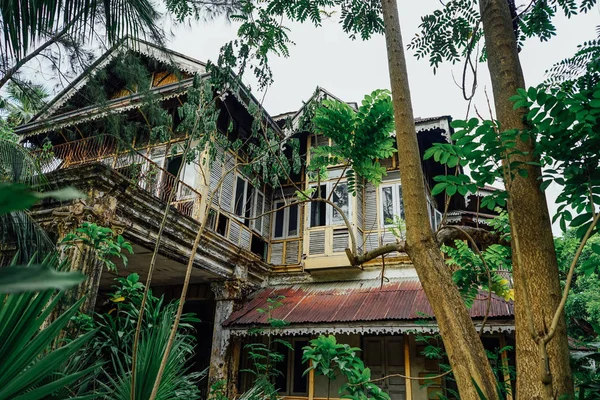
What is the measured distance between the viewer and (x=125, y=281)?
9.55 ft

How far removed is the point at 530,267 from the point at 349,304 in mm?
6363

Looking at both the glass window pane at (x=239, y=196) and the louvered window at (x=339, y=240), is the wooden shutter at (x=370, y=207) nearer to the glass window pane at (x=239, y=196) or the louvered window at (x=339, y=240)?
the louvered window at (x=339, y=240)

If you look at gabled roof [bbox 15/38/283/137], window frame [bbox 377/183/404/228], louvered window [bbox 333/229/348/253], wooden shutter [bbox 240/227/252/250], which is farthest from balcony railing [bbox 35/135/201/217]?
window frame [bbox 377/183/404/228]

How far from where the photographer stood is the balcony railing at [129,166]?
6130 millimetres

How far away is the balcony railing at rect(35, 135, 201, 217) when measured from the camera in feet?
20.1

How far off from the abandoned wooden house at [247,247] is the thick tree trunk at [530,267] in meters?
4.44

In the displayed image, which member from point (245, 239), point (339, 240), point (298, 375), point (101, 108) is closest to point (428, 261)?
point (101, 108)

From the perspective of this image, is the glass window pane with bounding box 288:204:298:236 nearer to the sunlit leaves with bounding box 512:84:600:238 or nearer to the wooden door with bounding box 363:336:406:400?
the wooden door with bounding box 363:336:406:400

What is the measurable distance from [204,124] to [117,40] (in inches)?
36.8

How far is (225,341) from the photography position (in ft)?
25.4

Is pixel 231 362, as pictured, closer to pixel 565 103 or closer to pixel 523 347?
pixel 523 347

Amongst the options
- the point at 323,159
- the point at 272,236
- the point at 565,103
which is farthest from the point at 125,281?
the point at 272,236

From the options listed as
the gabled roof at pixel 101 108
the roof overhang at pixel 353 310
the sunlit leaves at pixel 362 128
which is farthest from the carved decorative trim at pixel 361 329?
the sunlit leaves at pixel 362 128

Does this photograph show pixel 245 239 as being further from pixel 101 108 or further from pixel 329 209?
pixel 101 108
